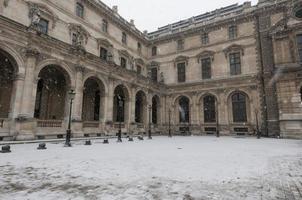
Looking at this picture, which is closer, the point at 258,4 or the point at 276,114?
the point at 276,114

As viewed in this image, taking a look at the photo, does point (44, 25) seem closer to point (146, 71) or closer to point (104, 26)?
point (104, 26)

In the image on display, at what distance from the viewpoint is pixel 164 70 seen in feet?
105

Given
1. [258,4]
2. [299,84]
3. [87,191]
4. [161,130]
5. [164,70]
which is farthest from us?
[164,70]

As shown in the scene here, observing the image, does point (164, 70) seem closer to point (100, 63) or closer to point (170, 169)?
point (100, 63)

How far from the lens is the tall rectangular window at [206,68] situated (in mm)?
28516

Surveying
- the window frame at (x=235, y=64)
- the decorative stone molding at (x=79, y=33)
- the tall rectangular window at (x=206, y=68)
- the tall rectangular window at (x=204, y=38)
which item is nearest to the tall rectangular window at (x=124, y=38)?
the decorative stone molding at (x=79, y=33)

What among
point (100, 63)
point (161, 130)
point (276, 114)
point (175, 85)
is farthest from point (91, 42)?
point (276, 114)

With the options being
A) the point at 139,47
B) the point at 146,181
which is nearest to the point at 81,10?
the point at 139,47

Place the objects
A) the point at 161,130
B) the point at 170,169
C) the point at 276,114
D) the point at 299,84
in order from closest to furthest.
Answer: the point at 170,169 → the point at 299,84 → the point at 276,114 → the point at 161,130

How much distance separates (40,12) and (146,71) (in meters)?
18.0

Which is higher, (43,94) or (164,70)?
(164,70)

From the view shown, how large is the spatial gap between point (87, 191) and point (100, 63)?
17.2 metres

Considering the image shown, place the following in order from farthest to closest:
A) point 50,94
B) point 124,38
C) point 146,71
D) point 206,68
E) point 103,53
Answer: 1. point 146,71
2. point 124,38
3. point 206,68
4. point 103,53
5. point 50,94

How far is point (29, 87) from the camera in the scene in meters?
13.9
